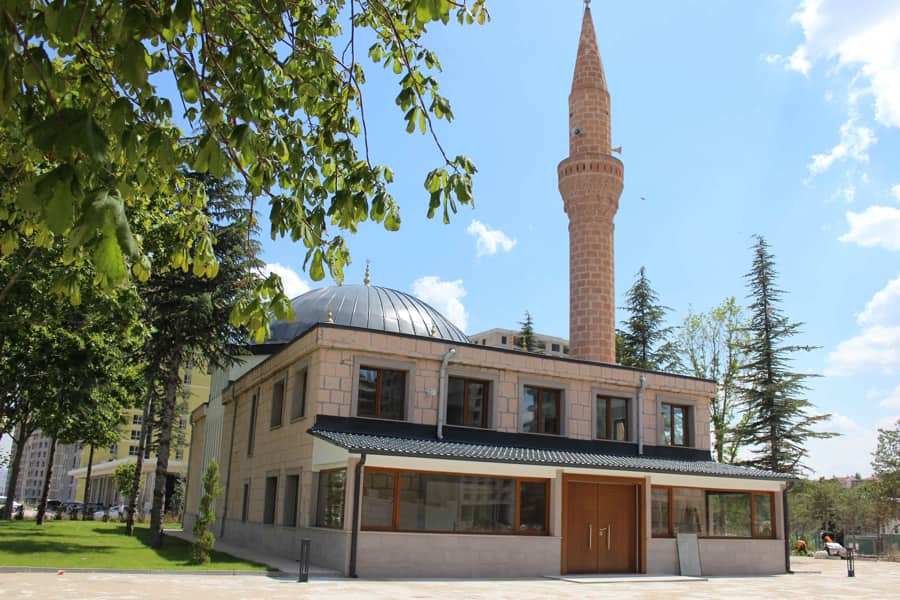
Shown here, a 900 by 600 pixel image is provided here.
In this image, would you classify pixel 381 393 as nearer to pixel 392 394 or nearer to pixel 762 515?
pixel 392 394

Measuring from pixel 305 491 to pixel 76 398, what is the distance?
835cm

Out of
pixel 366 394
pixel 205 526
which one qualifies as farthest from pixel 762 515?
pixel 205 526

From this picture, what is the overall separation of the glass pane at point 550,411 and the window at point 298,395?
21.0ft

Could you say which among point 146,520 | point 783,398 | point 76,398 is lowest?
point 146,520

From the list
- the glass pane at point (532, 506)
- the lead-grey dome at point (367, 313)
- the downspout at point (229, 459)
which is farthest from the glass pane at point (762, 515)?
the downspout at point (229, 459)

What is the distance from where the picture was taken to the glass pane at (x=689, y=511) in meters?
20.1

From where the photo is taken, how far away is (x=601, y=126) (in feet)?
106

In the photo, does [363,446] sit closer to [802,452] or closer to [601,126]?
[601,126]

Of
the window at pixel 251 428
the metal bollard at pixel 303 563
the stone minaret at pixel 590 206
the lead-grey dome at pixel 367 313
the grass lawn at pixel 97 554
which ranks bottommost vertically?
the grass lawn at pixel 97 554

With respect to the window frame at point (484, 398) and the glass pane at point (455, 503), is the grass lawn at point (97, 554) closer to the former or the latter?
the glass pane at point (455, 503)

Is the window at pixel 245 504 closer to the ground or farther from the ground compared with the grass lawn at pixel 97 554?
farther from the ground

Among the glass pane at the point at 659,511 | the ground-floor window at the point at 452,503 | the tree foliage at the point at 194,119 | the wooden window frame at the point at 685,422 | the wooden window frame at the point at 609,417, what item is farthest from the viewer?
the wooden window frame at the point at 685,422

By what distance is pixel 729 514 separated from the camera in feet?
69.7

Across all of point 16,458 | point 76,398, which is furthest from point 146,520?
point 76,398
